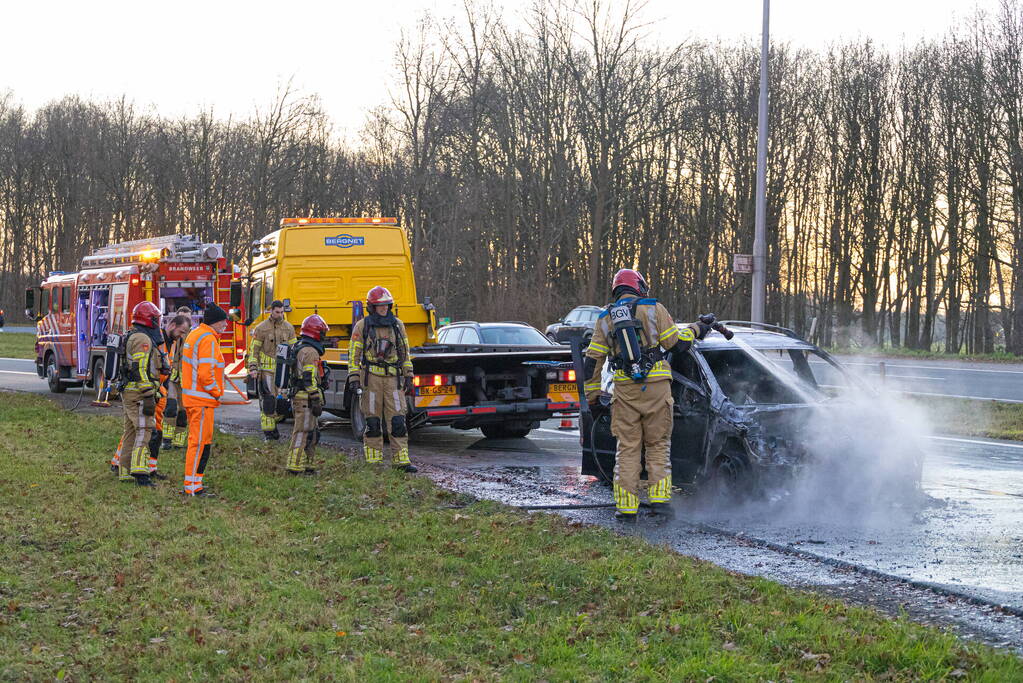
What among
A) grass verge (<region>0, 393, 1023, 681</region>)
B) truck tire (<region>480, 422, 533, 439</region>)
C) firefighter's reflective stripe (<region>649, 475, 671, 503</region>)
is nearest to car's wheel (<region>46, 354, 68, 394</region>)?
truck tire (<region>480, 422, 533, 439</region>)

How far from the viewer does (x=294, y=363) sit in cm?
1171

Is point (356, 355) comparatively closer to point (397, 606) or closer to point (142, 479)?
point (142, 479)

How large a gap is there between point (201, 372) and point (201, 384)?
11 centimetres

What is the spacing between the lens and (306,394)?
11625mm

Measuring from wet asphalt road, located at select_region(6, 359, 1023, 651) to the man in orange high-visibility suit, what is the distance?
2316 millimetres

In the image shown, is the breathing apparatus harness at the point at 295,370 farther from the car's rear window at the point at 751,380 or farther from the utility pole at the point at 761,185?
the utility pole at the point at 761,185

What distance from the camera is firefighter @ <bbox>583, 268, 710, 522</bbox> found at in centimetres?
859

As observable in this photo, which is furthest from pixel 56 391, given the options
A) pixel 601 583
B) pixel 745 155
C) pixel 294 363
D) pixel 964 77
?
pixel 964 77

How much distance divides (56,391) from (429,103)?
20.0m

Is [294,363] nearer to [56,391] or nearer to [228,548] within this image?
[228,548]

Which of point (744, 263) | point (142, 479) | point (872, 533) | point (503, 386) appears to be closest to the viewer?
point (872, 533)

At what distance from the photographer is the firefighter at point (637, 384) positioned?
859 centimetres

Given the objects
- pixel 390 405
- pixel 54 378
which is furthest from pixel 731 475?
pixel 54 378

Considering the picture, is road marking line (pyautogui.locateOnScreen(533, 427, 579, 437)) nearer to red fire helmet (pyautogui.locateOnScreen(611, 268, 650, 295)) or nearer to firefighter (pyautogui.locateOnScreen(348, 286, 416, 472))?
firefighter (pyautogui.locateOnScreen(348, 286, 416, 472))
